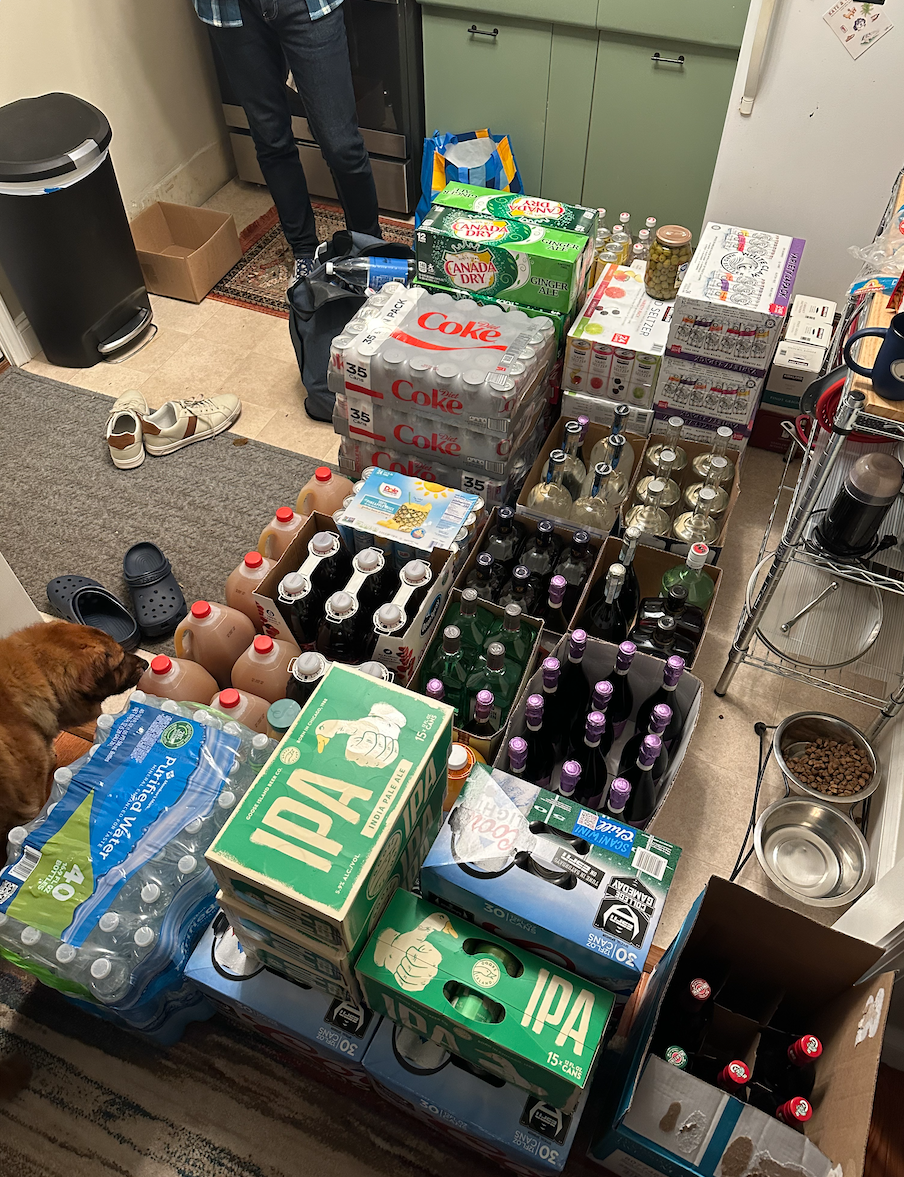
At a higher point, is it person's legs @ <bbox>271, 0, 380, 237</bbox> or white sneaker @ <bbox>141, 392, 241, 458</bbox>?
person's legs @ <bbox>271, 0, 380, 237</bbox>

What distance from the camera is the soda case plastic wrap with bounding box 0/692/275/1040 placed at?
117cm

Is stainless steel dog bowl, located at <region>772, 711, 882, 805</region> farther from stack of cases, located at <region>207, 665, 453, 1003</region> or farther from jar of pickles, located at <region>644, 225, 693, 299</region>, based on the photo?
jar of pickles, located at <region>644, 225, 693, 299</region>

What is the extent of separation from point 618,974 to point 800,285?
2.12 meters

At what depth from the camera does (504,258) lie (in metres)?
1.91

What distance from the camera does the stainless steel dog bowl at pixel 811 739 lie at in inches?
65.2

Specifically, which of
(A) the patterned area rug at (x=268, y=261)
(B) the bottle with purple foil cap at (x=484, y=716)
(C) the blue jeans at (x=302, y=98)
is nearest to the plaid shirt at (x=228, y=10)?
(C) the blue jeans at (x=302, y=98)

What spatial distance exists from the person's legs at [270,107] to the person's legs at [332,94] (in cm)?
8

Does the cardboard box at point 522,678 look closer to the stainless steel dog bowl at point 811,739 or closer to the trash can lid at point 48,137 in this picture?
the stainless steel dog bowl at point 811,739

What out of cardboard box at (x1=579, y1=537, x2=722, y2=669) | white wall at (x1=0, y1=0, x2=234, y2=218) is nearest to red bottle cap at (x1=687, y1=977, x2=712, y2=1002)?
cardboard box at (x1=579, y1=537, x2=722, y2=669)

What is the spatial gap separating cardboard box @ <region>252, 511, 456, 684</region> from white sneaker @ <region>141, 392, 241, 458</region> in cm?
92

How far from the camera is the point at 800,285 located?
2.39m

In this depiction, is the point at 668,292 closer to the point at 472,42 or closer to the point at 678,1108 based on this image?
the point at 472,42

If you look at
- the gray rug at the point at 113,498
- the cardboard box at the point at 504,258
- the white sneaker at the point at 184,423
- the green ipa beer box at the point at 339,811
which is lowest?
the gray rug at the point at 113,498

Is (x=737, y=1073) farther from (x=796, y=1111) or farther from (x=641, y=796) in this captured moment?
(x=641, y=796)
